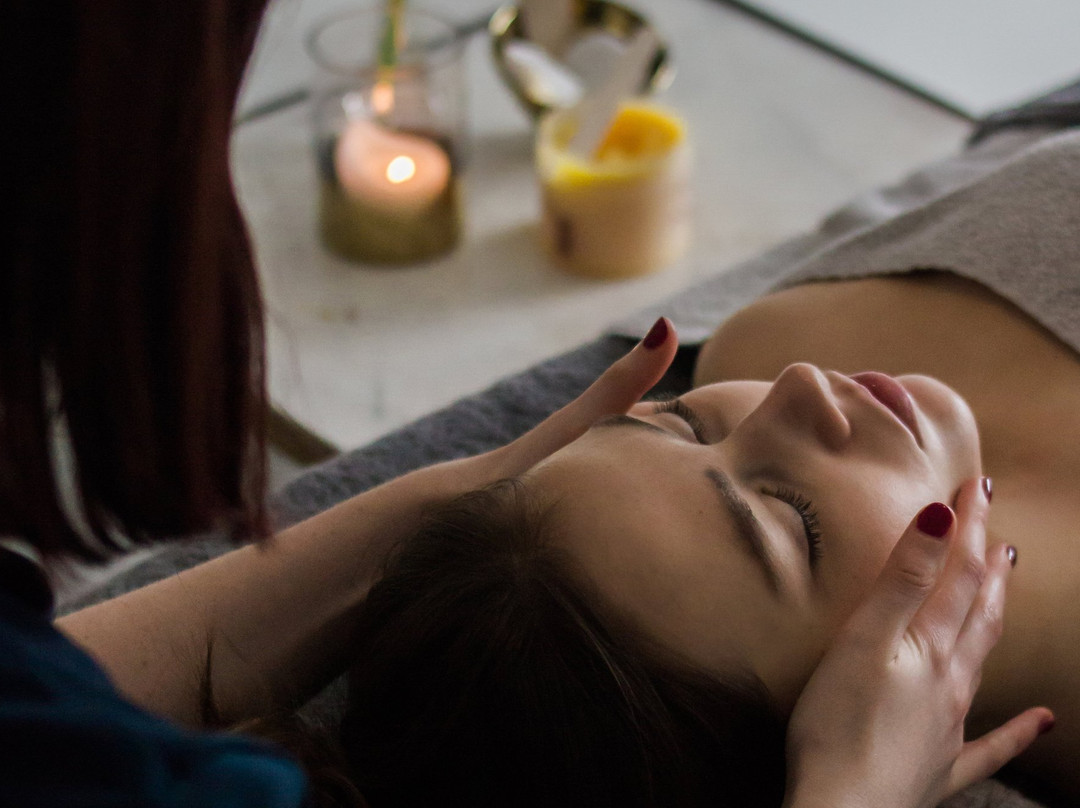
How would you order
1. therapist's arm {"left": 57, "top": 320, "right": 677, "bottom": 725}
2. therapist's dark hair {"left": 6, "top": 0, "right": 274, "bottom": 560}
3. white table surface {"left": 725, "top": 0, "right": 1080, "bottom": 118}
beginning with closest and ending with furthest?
therapist's dark hair {"left": 6, "top": 0, "right": 274, "bottom": 560} → therapist's arm {"left": 57, "top": 320, "right": 677, "bottom": 725} → white table surface {"left": 725, "top": 0, "right": 1080, "bottom": 118}

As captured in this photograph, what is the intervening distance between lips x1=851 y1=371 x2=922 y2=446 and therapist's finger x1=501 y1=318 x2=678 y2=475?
0.11 metres

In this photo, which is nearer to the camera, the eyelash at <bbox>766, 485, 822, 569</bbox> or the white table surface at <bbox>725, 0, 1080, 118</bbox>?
the eyelash at <bbox>766, 485, 822, 569</bbox>

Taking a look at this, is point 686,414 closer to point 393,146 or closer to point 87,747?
point 87,747

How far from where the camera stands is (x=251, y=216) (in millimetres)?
1295

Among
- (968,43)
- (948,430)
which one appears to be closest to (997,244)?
(948,430)

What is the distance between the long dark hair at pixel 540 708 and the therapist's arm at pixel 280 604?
0.25 ft

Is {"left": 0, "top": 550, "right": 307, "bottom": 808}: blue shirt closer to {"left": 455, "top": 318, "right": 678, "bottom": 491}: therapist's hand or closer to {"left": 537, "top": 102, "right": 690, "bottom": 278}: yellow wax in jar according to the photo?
{"left": 455, "top": 318, "right": 678, "bottom": 491}: therapist's hand

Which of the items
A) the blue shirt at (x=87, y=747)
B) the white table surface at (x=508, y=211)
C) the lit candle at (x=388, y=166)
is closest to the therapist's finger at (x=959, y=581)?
the blue shirt at (x=87, y=747)

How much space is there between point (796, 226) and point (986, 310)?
1.69 ft

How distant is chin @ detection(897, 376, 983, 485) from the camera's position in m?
0.63

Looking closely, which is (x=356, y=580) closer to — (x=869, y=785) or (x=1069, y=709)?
(x=869, y=785)

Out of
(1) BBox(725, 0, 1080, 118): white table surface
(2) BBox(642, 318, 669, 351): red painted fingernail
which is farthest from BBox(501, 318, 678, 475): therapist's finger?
(1) BBox(725, 0, 1080, 118): white table surface

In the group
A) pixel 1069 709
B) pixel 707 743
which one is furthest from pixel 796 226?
pixel 707 743

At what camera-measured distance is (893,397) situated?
0.63 meters
